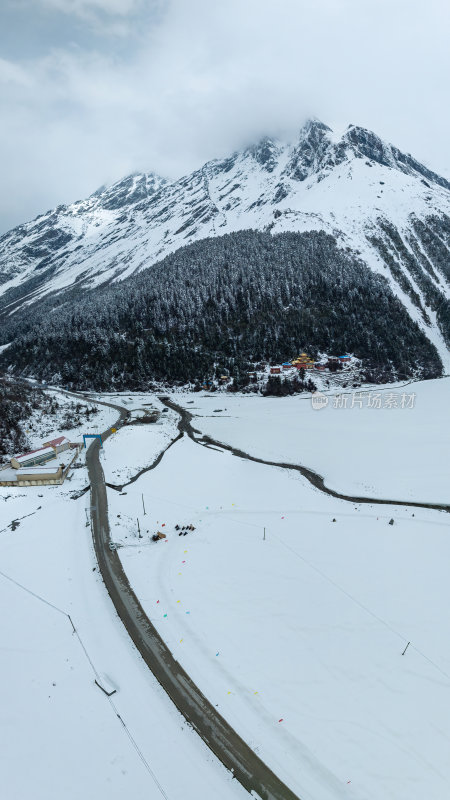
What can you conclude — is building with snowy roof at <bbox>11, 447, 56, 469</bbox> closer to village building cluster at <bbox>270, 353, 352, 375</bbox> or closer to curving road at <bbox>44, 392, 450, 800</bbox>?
curving road at <bbox>44, 392, 450, 800</bbox>

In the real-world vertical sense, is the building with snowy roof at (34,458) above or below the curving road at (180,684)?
above

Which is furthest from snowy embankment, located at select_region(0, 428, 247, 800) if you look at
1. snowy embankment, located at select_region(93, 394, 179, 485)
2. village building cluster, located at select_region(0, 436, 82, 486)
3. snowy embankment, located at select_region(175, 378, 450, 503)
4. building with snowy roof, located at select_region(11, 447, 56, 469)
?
snowy embankment, located at select_region(175, 378, 450, 503)

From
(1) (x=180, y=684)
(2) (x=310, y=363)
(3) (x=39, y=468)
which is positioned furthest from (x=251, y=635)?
(2) (x=310, y=363)

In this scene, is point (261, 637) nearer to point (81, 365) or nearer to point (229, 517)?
point (229, 517)

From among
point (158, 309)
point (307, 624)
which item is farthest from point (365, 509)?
point (158, 309)

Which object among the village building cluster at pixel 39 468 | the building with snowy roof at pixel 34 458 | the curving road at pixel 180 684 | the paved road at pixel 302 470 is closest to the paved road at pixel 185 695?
the curving road at pixel 180 684

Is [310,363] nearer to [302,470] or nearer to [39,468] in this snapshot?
[302,470]

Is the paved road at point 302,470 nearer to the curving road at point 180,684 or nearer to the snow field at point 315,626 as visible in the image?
the curving road at point 180,684
